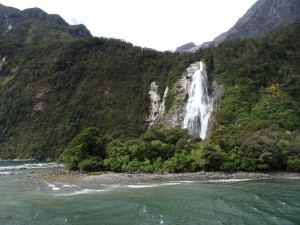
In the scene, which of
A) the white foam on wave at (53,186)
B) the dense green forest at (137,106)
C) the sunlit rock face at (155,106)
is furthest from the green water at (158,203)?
the sunlit rock face at (155,106)

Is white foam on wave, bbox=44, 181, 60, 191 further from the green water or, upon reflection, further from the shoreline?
the shoreline

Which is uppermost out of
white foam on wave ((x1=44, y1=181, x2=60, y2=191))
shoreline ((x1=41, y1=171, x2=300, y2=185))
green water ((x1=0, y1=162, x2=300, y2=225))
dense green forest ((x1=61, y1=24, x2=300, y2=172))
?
dense green forest ((x1=61, y1=24, x2=300, y2=172))

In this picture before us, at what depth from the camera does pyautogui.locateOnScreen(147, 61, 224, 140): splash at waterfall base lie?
10584cm

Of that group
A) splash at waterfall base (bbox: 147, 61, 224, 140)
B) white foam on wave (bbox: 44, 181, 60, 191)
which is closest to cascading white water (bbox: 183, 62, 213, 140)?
splash at waterfall base (bbox: 147, 61, 224, 140)

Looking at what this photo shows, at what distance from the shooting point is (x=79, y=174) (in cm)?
7131

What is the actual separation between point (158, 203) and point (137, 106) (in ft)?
334

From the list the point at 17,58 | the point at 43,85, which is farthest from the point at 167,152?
the point at 17,58

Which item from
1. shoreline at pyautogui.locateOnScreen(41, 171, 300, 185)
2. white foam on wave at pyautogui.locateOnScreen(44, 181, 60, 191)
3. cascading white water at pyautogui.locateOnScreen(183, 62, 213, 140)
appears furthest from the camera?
cascading white water at pyautogui.locateOnScreen(183, 62, 213, 140)

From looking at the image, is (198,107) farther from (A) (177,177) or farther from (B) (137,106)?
(A) (177,177)

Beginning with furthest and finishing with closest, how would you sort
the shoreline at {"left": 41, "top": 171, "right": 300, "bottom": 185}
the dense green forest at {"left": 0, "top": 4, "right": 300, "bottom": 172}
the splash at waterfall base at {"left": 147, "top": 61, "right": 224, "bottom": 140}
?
the splash at waterfall base at {"left": 147, "top": 61, "right": 224, "bottom": 140}
the dense green forest at {"left": 0, "top": 4, "right": 300, "bottom": 172}
the shoreline at {"left": 41, "top": 171, "right": 300, "bottom": 185}

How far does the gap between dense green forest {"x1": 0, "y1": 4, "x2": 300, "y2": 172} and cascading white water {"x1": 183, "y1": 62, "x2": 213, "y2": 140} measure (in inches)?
183

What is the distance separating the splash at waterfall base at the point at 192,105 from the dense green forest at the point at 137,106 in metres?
3.44

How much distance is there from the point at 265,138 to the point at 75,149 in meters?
41.2

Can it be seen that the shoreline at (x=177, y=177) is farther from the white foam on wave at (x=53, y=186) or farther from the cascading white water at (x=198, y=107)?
the cascading white water at (x=198, y=107)
